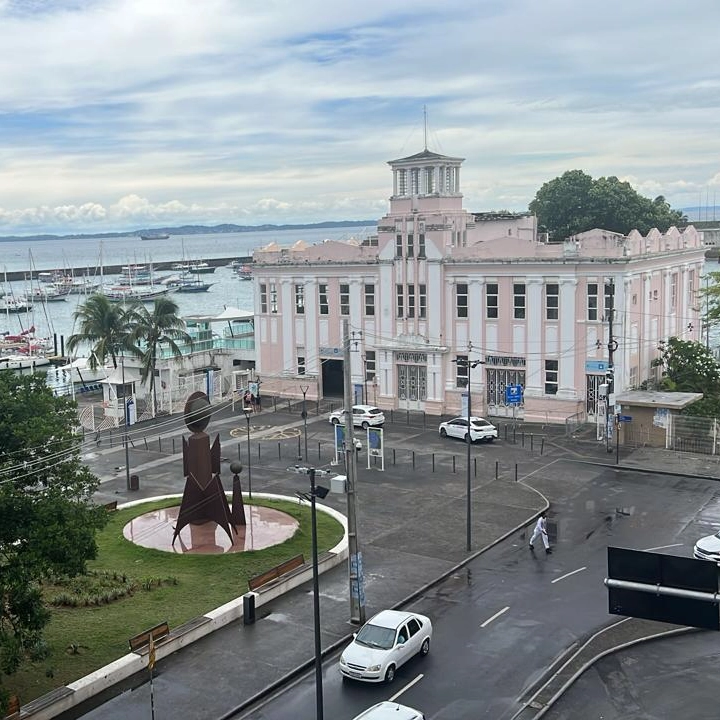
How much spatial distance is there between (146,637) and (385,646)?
5833mm

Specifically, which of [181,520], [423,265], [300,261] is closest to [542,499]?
[181,520]

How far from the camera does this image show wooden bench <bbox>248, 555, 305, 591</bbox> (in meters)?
26.0

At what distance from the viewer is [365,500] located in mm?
36688

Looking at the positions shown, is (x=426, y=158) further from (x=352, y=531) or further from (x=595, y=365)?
(x=352, y=531)

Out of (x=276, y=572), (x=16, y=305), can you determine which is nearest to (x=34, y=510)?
(x=276, y=572)

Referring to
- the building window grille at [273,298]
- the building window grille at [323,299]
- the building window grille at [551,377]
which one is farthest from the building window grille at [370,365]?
the building window grille at [551,377]

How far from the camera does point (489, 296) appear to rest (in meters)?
53.5

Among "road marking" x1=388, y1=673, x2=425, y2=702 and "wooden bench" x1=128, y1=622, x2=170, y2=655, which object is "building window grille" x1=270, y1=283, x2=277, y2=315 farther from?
"road marking" x1=388, y1=673, x2=425, y2=702

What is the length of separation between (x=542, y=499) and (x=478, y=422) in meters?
11.5

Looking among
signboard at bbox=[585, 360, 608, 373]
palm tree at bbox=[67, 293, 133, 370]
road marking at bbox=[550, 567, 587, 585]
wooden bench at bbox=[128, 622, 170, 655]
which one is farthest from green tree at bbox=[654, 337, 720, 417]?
wooden bench at bbox=[128, 622, 170, 655]

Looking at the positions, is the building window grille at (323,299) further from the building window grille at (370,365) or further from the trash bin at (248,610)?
the trash bin at (248,610)

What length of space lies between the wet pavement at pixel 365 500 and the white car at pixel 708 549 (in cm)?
551

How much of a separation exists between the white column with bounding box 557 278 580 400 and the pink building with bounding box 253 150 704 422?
0.06 meters

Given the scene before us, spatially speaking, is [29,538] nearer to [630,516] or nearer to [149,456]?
[630,516]
